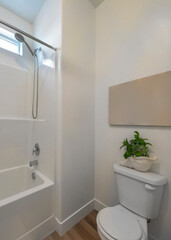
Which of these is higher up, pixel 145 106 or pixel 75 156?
pixel 145 106

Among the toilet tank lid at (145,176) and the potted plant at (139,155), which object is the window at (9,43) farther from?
the toilet tank lid at (145,176)

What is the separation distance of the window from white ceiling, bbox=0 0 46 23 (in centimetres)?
31

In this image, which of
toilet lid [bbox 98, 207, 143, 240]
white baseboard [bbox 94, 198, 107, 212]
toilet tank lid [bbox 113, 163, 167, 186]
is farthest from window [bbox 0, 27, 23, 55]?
white baseboard [bbox 94, 198, 107, 212]

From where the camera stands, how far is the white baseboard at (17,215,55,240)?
1.15m

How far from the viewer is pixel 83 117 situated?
1533mm

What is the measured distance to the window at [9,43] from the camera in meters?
1.71

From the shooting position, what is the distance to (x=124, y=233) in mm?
830

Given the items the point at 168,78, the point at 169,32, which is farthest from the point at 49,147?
the point at 169,32

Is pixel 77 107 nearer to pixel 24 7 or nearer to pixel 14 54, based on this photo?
pixel 14 54

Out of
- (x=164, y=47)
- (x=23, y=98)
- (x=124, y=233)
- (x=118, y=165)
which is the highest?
(x=164, y=47)

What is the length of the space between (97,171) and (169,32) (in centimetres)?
172

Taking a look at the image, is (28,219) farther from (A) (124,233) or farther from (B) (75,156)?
(A) (124,233)

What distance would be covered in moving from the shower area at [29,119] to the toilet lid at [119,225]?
0.66 metres

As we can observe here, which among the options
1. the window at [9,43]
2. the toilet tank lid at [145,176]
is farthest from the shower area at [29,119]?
the toilet tank lid at [145,176]
